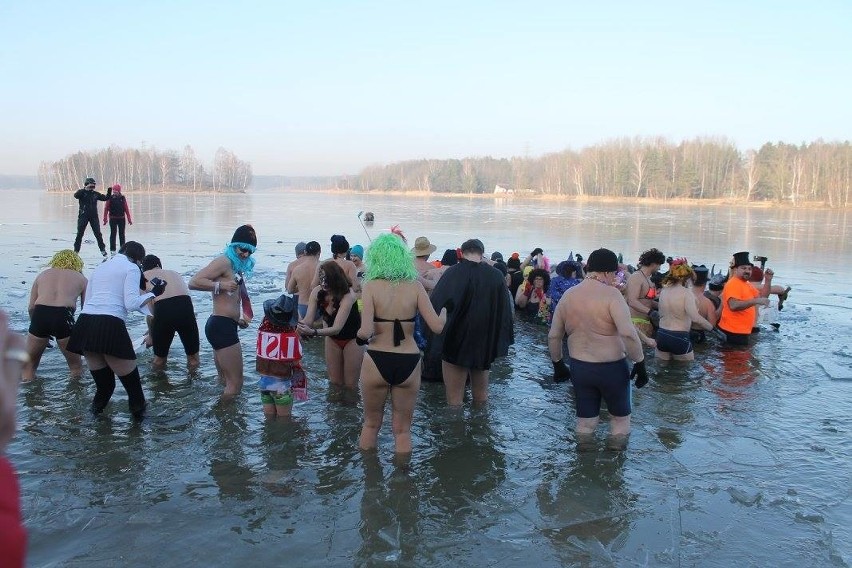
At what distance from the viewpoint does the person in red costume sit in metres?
1.51

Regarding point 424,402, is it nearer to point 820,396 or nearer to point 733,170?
point 820,396

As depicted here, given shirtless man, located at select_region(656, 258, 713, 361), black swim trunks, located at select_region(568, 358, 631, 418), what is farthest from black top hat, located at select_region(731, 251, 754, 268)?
black swim trunks, located at select_region(568, 358, 631, 418)

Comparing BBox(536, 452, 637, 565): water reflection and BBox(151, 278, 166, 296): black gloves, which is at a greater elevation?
BBox(151, 278, 166, 296): black gloves

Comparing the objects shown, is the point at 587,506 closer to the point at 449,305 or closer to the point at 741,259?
the point at 449,305

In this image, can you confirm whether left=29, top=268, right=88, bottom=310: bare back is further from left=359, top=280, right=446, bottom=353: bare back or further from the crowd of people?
left=359, top=280, right=446, bottom=353: bare back

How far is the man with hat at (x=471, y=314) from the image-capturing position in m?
6.32

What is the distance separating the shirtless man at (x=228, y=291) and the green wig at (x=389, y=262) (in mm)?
1706

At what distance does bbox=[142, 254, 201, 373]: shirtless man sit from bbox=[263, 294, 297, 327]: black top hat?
2023 mm

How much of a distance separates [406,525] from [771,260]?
2070 centimetres

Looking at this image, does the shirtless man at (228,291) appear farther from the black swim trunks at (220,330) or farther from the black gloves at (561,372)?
the black gloves at (561,372)

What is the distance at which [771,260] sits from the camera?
21.4 meters

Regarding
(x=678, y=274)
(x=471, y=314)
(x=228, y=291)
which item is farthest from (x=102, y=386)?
(x=678, y=274)

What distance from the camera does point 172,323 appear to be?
723 centimetres

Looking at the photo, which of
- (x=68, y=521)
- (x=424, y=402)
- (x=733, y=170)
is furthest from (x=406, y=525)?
(x=733, y=170)
